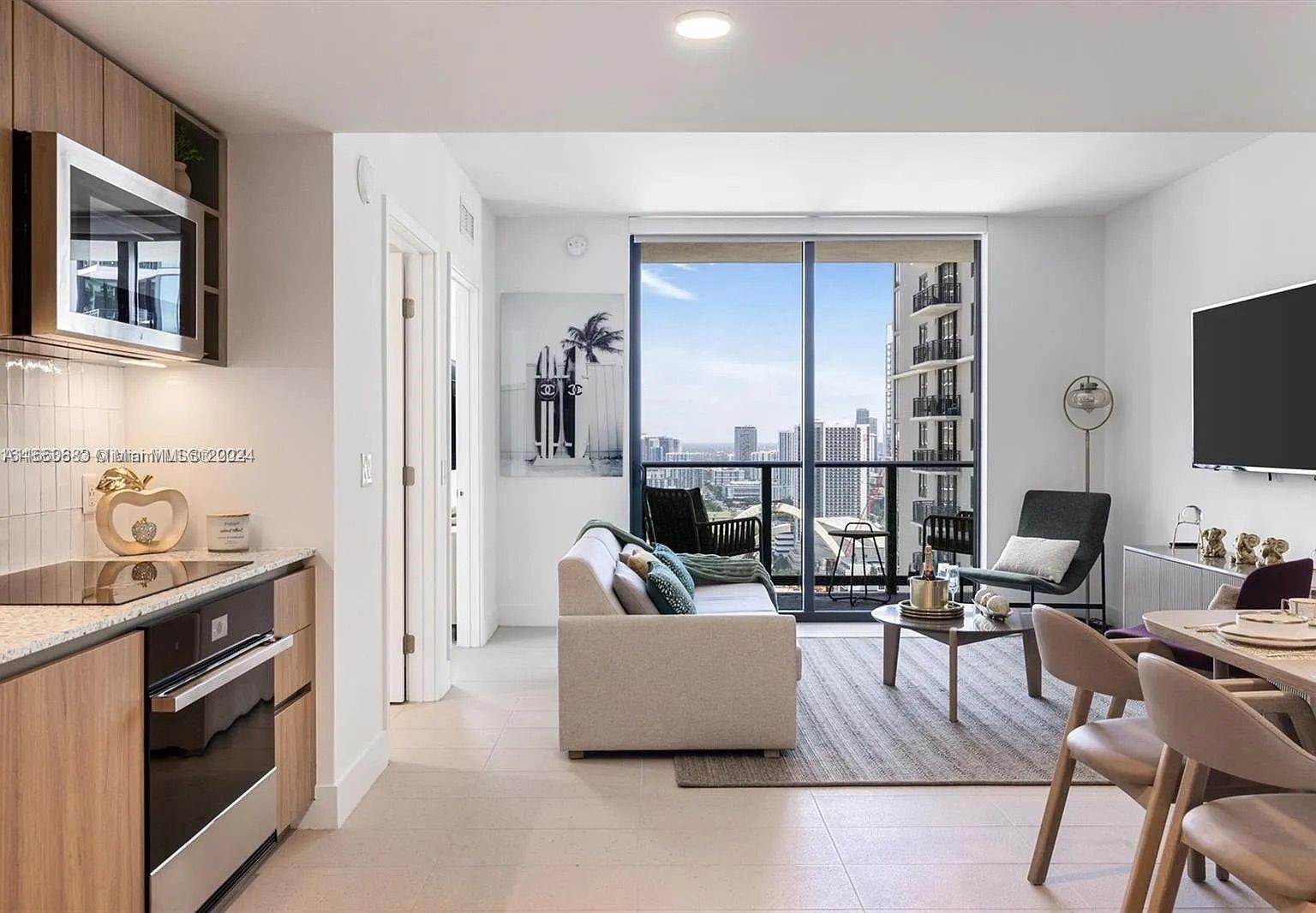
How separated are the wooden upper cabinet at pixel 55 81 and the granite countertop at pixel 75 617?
1065 millimetres

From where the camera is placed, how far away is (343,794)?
3.11m

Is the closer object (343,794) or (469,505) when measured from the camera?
(343,794)

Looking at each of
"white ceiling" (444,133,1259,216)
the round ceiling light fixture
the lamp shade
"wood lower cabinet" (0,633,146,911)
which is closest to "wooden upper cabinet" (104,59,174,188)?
"wood lower cabinet" (0,633,146,911)

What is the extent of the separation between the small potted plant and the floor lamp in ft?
17.2

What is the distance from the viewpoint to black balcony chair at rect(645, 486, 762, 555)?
6.33 metres

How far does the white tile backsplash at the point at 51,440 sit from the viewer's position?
2.48 meters

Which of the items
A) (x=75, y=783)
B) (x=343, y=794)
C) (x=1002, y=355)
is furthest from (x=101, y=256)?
(x=1002, y=355)

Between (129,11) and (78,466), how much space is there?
1.31 m

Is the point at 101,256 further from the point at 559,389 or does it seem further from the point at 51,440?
the point at 559,389

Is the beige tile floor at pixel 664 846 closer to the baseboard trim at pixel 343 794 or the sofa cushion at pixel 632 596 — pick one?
the baseboard trim at pixel 343 794

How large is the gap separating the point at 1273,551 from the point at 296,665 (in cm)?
411

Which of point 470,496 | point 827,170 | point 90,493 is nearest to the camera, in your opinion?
point 90,493

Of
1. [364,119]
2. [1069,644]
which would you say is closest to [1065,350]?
[1069,644]

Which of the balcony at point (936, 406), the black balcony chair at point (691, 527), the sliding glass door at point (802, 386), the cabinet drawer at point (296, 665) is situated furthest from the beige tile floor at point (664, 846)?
the balcony at point (936, 406)
